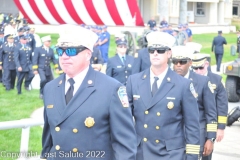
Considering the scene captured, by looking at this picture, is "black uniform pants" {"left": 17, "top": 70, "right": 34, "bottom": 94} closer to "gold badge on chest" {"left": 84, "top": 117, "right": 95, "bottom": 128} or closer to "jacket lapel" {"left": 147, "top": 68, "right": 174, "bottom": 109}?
"jacket lapel" {"left": 147, "top": 68, "right": 174, "bottom": 109}

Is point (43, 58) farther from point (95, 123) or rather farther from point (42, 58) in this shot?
point (95, 123)

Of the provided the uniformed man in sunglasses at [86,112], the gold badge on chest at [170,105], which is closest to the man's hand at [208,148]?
the gold badge on chest at [170,105]

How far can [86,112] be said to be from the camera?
13.1 feet

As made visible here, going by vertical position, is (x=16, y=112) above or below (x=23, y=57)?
below

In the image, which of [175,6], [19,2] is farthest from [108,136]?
[175,6]

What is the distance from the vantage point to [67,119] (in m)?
4.03

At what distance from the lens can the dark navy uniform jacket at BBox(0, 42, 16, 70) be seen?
17203 millimetres

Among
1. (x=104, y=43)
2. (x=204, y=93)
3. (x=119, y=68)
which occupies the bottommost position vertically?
(x=104, y=43)

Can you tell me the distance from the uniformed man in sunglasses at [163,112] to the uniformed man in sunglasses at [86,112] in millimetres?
1622

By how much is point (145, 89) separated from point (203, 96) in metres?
1.06

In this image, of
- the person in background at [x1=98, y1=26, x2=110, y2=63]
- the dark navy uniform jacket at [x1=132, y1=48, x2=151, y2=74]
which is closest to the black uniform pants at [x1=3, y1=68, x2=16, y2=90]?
the person in background at [x1=98, y1=26, x2=110, y2=63]

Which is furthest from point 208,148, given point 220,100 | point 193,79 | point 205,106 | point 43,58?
point 43,58

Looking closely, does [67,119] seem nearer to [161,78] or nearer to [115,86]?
[115,86]

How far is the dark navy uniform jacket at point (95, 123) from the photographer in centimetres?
399
